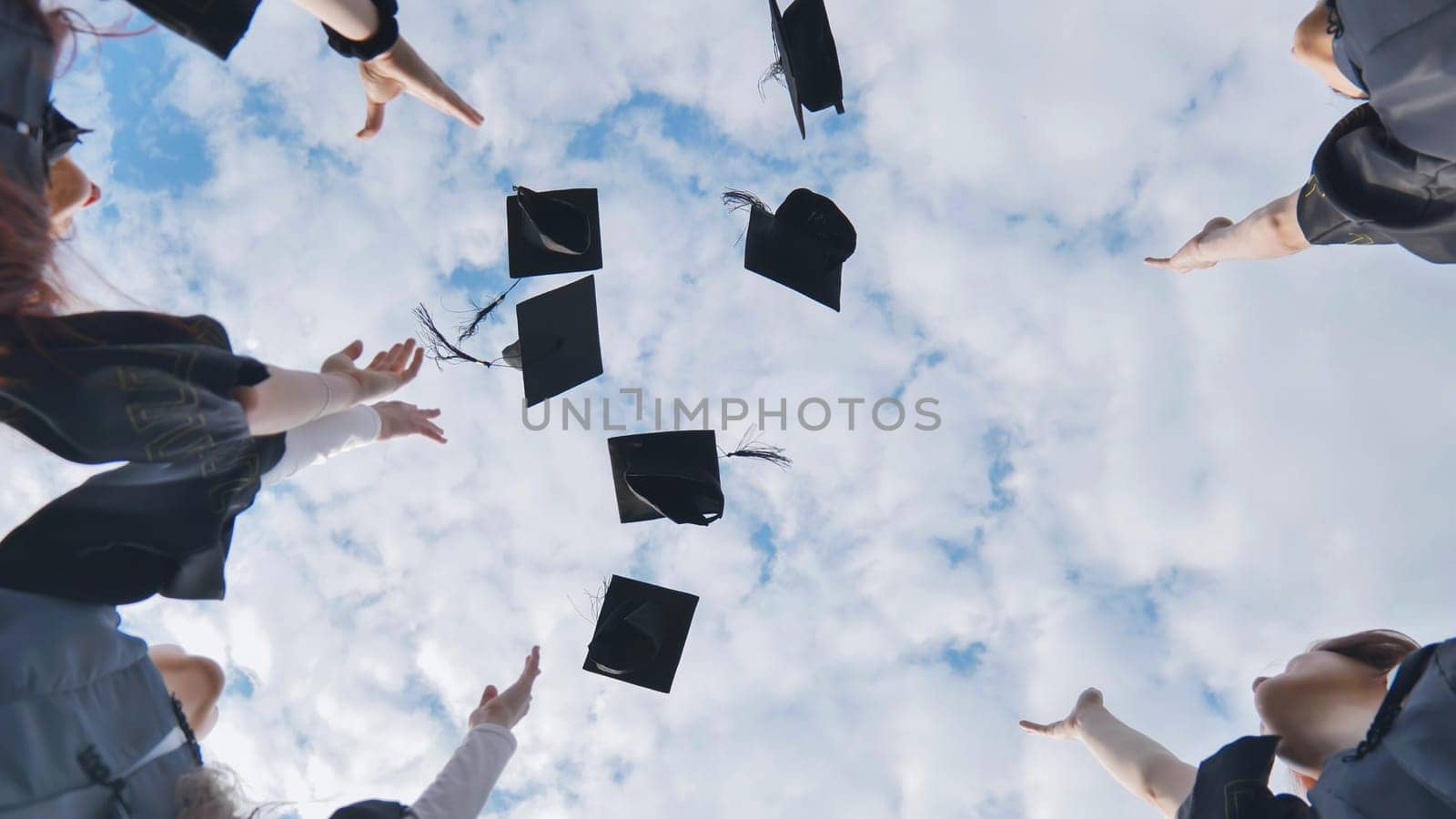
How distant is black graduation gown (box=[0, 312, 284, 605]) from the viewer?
5.45 feet

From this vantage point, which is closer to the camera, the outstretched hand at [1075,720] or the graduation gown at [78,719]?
the graduation gown at [78,719]

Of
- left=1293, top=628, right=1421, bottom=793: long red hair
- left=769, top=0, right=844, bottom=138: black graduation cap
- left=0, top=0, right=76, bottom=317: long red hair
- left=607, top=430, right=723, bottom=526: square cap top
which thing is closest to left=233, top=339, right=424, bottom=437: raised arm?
left=0, top=0, right=76, bottom=317: long red hair

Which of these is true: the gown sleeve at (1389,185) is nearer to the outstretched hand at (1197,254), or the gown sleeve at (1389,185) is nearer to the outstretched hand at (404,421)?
the outstretched hand at (1197,254)

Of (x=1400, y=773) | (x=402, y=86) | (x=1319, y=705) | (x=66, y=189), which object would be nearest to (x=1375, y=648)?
(x=1319, y=705)

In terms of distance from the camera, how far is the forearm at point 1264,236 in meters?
2.47

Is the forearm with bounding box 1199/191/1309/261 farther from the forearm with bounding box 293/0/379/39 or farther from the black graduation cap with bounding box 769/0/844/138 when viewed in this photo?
the forearm with bounding box 293/0/379/39

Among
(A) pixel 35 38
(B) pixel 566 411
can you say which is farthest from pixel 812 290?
(A) pixel 35 38

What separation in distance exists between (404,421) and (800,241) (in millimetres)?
2208

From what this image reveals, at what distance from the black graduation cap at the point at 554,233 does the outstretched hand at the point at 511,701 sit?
→ 6.50 feet

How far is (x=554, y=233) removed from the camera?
3.77 metres

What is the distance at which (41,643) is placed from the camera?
185 centimetres

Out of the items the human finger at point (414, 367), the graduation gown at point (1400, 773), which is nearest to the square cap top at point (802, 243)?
the human finger at point (414, 367)

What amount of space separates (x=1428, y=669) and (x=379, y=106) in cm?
375

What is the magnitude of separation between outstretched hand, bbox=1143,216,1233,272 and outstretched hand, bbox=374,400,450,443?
11.1 feet
